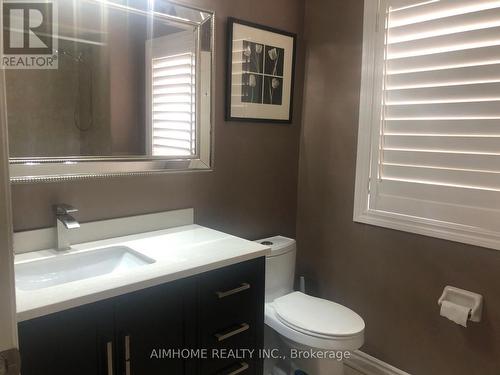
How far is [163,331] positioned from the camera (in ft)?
4.35

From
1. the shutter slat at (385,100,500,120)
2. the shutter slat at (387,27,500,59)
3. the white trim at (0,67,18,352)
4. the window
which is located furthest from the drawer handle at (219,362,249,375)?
the shutter slat at (387,27,500,59)

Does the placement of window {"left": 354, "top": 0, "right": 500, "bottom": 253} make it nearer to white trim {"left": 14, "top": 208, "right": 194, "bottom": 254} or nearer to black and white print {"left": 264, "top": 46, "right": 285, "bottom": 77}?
black and white print {"left": 264, "top": 46, "right": 285, "bottom": 77}

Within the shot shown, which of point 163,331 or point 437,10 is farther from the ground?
point 437,10

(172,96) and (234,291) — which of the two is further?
(172,96)

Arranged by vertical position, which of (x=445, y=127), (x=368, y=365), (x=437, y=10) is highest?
(x=437, y=10)

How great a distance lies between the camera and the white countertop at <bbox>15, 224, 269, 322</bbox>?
3.58 feet

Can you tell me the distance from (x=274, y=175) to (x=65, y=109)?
125 centimetres

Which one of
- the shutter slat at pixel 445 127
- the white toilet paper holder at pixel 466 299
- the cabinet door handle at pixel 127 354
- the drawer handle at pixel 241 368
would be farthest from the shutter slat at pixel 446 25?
the cabinet door handle at pixel 127 354

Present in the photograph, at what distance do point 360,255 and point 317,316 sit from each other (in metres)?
0.52

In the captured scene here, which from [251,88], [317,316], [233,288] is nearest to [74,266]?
A: [233,288]

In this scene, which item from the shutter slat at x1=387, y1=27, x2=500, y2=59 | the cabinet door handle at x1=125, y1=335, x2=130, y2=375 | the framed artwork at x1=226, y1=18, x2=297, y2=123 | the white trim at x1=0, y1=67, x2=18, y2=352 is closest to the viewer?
the white trim at x1=0, y1=67, x2=18, y2=352

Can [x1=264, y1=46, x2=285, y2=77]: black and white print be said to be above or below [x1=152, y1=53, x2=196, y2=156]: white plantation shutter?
above

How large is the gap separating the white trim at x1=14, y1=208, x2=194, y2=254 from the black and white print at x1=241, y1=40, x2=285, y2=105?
75cm

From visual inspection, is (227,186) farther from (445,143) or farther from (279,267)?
(445,143)
